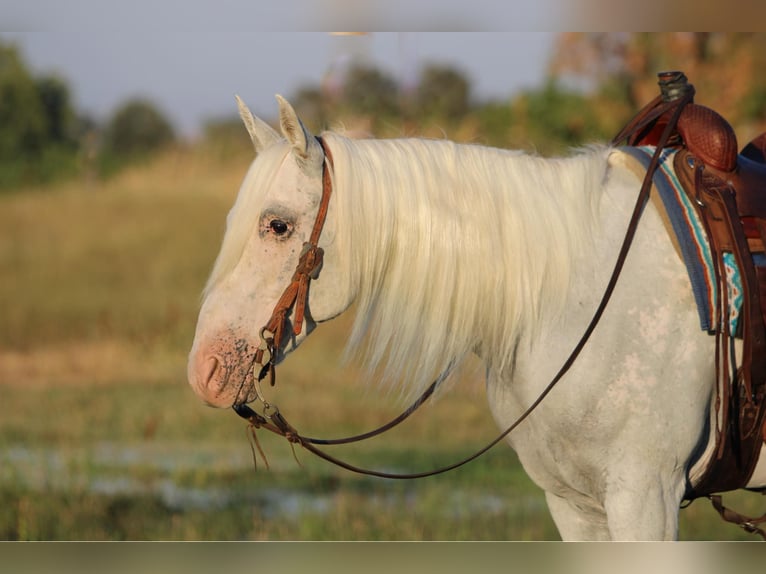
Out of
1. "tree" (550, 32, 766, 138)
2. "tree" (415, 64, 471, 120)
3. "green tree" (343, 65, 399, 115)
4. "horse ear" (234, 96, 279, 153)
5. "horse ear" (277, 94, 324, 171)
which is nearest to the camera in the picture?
"horse ear" (277, 94, 324, 171)

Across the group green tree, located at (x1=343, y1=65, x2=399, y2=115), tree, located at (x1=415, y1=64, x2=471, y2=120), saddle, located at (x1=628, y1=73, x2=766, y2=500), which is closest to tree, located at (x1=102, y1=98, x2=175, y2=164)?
green tree, located at (x1=343, y1=65, x2=399, y2=115)

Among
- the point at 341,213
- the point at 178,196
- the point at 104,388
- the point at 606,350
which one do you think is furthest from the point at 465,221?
the point at 178,196

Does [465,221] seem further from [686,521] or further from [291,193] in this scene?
[686,521]

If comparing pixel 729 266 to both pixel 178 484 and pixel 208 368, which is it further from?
pixel 178 484

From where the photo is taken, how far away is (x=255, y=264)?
3254 mm

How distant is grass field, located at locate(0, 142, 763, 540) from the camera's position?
20.4 ft

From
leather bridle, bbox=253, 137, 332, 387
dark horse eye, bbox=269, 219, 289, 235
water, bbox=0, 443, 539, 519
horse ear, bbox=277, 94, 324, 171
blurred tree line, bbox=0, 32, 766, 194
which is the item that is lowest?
water, bbox=0, 443, 539, 519

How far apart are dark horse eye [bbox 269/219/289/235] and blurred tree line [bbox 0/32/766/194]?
889 centimetres

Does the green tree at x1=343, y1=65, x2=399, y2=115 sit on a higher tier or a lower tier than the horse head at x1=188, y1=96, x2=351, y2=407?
higher

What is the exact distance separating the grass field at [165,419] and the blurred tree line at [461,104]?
1.62m

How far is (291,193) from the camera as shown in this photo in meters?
3.26

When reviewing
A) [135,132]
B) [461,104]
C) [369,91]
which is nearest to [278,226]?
[369,91]

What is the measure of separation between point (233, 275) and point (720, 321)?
1630 millimetres

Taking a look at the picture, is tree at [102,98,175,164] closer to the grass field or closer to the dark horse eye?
the grass field
